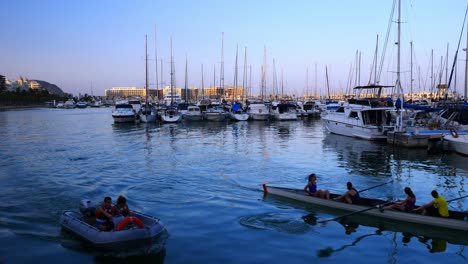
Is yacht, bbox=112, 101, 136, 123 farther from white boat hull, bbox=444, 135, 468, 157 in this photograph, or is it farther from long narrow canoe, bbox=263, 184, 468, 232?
long narrow canoe, bbox=263, 184, 468, 232

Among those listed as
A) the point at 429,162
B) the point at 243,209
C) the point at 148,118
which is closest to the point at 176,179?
the point at 243,209

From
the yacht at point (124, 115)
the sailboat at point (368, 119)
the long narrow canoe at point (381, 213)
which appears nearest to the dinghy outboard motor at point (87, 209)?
the long narrow canoe at point (381, 213)

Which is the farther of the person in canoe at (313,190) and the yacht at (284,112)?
the yacht at (284,112)

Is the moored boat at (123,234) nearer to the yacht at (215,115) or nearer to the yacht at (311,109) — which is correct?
the yacht at (215,115)

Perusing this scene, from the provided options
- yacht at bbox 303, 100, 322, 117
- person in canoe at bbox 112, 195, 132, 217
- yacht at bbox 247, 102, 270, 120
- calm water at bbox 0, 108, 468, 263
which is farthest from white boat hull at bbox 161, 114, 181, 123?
person in canoe at bbox 112, 195, 132, 217

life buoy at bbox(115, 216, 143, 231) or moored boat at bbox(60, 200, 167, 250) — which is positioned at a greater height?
life buoy at bbox(115, 216, 143, 231)

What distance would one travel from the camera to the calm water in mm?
12414

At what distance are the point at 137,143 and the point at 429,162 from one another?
25849 mm

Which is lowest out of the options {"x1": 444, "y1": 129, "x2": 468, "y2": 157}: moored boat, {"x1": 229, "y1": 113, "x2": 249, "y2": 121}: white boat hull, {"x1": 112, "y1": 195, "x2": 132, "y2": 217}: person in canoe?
{"x1": 112, "y1": 195, "x2": 132, "y2": 217}: person in canoe

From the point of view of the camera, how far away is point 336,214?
1594 cm

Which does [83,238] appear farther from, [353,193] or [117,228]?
[353,193]

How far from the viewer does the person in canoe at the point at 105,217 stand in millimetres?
12952

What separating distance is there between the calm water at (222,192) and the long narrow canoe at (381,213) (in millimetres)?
429

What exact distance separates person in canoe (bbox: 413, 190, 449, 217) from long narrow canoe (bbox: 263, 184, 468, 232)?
19 centimetres
